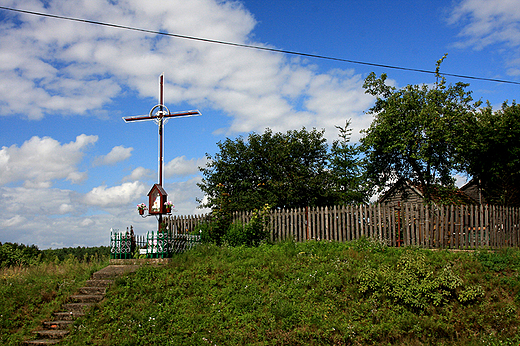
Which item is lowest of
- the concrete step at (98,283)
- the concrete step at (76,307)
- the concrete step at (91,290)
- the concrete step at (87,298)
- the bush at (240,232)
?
the concrete step at (76,307)

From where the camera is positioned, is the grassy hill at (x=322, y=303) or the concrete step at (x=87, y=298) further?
the concrete step at (x=87, y=298)

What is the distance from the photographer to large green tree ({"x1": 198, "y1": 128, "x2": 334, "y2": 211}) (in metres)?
22.9

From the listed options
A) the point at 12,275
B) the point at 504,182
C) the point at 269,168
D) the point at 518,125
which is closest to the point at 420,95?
Answer: the point at 518,125

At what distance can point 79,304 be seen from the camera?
1052 centimetres

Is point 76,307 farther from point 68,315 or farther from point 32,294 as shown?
point 32,294

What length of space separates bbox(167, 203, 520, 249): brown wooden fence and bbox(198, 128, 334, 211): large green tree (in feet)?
21.2

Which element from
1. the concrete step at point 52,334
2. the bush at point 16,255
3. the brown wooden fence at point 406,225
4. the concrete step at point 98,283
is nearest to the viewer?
the concrete step at point 52,334

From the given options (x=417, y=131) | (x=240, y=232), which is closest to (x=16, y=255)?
(x=240, y=232)

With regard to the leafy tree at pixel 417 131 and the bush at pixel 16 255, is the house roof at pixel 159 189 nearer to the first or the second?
the bush at pixel 16 255

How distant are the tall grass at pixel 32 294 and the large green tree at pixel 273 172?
10452 mm

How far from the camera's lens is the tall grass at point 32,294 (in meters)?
10.1

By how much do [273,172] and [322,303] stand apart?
15.1 meters

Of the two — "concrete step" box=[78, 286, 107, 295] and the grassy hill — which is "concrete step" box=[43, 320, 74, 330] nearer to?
the grassy hill

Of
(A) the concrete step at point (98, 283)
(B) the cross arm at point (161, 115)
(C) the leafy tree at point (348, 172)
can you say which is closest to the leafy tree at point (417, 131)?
(C) the leafy tree at point (348, 172)
